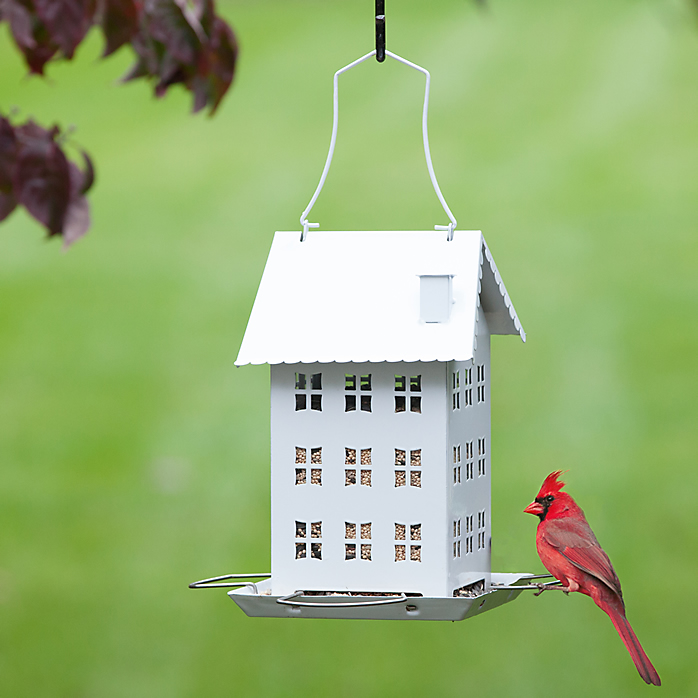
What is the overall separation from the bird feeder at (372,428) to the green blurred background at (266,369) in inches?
21.2

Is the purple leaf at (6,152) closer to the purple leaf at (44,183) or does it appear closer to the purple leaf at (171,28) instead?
the purple leaf at (44,183)

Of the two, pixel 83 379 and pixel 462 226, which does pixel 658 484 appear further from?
pixel 83 379

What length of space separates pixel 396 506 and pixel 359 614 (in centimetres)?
24

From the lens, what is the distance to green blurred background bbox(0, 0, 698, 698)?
5668 mm

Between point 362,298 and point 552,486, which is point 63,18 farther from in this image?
point 552,486

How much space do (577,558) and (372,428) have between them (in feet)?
1.82

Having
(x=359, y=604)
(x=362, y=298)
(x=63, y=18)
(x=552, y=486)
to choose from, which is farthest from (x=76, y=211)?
(x=552, y=486)

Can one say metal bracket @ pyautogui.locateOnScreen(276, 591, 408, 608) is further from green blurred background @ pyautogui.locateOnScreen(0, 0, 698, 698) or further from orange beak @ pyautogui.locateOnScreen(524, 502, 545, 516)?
green blurred background @ pyautogui.locateOnScreen(0, 0, 698, 698)

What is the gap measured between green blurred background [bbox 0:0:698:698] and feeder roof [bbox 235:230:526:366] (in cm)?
77

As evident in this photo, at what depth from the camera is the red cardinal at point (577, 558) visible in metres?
2.66

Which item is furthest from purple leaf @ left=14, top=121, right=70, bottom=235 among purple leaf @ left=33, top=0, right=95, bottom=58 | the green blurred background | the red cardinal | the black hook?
the green blurred background

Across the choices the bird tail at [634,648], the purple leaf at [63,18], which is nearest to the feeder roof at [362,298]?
the bird tail at [634,648]

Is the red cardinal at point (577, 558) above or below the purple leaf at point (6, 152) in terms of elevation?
below

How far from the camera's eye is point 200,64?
6.43 ft
